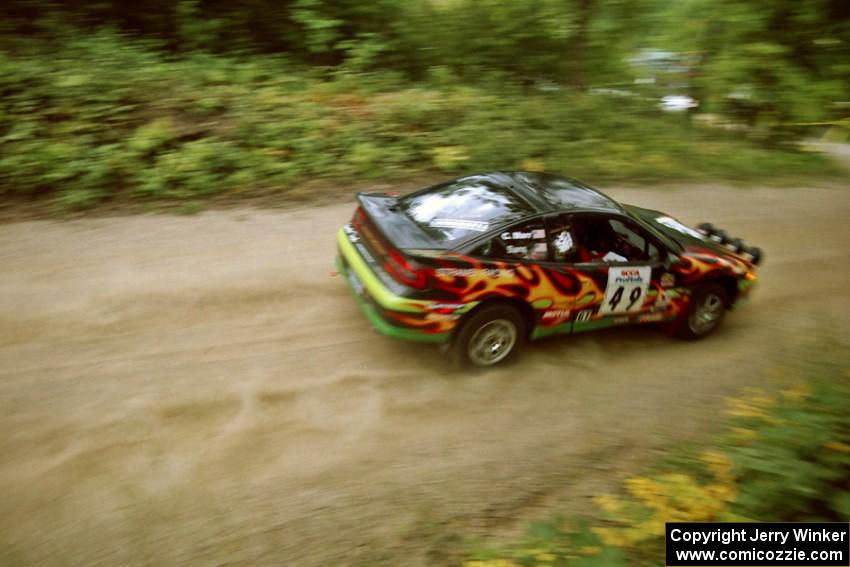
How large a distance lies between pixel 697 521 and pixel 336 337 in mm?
3290

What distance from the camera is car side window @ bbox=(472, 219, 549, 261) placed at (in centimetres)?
470

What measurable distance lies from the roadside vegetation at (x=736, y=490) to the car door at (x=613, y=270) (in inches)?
58.6

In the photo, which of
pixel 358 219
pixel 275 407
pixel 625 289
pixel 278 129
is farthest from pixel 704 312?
pixel 278 129

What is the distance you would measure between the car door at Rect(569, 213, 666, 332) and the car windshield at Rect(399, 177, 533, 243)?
59 cm

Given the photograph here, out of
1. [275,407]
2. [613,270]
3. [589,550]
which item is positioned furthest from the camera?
[613,270]

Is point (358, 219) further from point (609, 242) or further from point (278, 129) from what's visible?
point (278, 129)

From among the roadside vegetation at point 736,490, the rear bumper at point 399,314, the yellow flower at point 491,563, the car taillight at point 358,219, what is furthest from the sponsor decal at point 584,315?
the yellow flower at point 491,563

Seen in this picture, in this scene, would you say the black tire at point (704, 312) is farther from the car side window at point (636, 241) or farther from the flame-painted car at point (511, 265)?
the car side window at point (636, 241)

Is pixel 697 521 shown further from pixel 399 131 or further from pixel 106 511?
pixel 399 131

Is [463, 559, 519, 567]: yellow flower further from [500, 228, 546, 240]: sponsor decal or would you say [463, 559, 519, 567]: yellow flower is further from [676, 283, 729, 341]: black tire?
[676, 283, 729, 341]: black tire

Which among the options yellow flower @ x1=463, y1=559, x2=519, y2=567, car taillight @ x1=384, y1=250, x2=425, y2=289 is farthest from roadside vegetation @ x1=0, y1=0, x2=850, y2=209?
yellow flower @ x1=463, y1=559, x2=519, y2=567

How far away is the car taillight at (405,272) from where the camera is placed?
449cm

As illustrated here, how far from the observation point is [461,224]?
4.84 meters

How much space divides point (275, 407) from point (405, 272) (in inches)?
58.0
